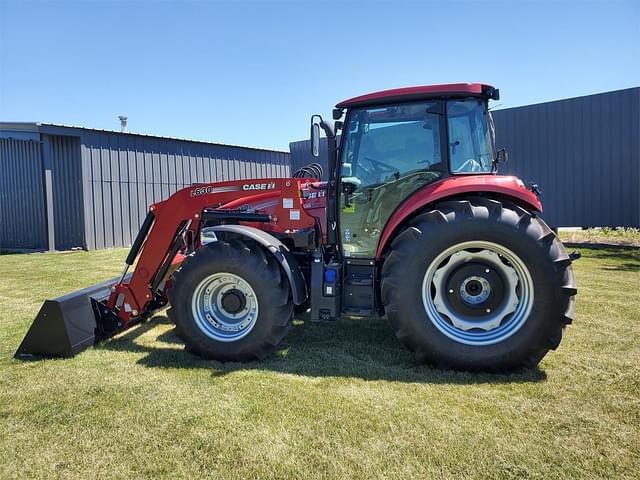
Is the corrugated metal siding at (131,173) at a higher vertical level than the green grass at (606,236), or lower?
higher

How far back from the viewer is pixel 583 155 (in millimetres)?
12109

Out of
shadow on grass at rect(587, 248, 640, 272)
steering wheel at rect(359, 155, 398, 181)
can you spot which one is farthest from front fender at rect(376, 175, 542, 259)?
shadow on grass at rect(587, 248, 640, 272)

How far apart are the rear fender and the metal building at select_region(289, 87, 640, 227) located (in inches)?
435

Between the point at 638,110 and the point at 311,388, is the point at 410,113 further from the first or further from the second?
the point at 638,110

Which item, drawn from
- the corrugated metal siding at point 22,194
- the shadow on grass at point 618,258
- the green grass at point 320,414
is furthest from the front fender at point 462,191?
the corrugated metal siding at point 22,194

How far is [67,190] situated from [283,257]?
12.1 meters

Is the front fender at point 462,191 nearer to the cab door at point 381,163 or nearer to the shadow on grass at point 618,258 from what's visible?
the cab door at point 381,163

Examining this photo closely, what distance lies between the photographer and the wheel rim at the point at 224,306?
3.97 metres

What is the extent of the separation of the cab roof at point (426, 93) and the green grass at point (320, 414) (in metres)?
2.28

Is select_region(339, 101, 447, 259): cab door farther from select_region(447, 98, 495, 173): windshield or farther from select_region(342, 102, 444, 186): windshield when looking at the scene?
select_region(447, 98, 495, 173): windshield

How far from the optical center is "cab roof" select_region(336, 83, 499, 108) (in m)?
3.79

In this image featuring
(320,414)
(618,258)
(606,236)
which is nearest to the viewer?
(320,414)

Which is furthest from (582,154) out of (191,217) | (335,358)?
(191,217)

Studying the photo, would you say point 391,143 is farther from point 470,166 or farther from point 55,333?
point 55,333
